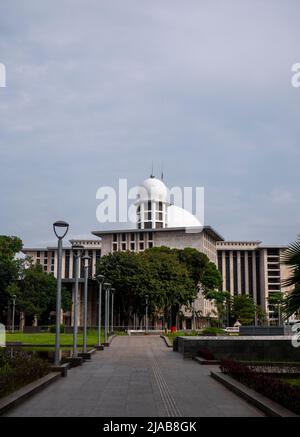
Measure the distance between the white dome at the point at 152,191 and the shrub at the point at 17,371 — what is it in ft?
299

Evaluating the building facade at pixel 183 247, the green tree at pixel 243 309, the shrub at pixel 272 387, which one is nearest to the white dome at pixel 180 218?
the building facade at pixel 183 247

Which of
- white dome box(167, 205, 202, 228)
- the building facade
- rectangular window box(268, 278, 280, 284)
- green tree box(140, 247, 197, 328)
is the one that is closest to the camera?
green tree box(140, 247, 197, 328)

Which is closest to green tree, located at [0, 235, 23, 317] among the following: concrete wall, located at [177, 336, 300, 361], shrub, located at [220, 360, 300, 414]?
concrete wall, located at [177, 336, 300, 361]

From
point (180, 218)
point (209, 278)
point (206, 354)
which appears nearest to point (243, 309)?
point (209, 278)

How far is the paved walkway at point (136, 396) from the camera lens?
10.2m

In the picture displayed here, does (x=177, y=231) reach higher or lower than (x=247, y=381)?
higher

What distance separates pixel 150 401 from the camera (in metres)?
11.7

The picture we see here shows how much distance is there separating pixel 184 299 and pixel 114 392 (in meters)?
59.0

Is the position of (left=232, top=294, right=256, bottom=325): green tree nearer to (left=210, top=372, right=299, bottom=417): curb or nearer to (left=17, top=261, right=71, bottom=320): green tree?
(left=17, top=261, right=71, bottom=320): green tree

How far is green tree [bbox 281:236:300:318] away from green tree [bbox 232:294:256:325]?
84.3 meters

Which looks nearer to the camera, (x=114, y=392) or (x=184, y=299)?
(x=114, y=392)

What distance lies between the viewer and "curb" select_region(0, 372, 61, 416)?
10.0 meters
